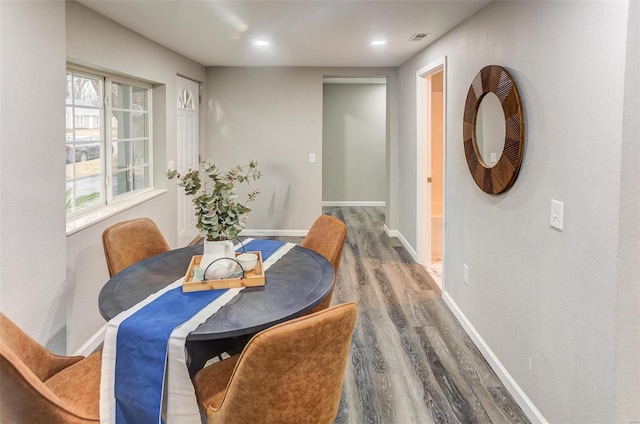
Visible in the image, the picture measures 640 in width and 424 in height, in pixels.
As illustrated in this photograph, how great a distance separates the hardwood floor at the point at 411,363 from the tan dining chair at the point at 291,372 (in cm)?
86

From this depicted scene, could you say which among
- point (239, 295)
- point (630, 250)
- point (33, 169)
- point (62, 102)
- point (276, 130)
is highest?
point (276, 130)

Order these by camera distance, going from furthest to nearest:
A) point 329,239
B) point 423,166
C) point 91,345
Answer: point 423,166 < point 91,345 < point 329,239

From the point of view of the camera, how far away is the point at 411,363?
2.62 meters

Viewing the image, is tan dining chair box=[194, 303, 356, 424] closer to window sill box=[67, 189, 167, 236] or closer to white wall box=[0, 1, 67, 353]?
white wall box=[0, 1, 67, 353]

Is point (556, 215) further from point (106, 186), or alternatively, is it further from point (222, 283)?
point (106, 186)

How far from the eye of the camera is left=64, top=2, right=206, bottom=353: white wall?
261cm

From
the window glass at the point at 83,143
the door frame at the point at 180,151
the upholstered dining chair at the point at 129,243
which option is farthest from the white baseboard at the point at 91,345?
the door frame at the point at 180,151

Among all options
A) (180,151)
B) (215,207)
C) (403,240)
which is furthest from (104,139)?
(403,240)

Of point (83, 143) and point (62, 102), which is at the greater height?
point (62, 102)

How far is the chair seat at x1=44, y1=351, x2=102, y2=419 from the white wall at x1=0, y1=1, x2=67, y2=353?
1.47 feet

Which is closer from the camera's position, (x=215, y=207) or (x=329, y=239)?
(x=215, y=207)

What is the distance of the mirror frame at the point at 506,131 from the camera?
86.3 inches

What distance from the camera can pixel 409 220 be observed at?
508 centimetres

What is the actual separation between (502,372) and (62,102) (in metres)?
2.76
